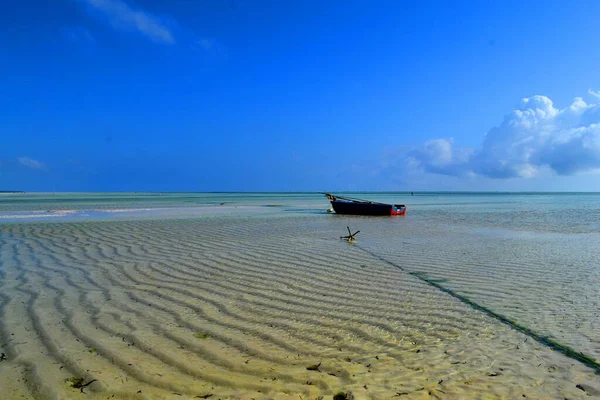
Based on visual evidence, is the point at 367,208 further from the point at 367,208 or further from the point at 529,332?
the point at 529,332

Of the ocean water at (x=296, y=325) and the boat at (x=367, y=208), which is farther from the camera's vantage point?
the boat at (x=367, y=208)

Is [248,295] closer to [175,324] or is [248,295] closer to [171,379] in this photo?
[175,324]

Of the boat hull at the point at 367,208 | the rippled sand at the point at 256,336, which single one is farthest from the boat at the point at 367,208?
the rippled sand at the point at 256,336

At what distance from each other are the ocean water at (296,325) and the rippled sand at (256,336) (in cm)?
2

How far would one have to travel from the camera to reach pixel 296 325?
15.9 feet

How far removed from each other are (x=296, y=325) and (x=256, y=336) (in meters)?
0.59

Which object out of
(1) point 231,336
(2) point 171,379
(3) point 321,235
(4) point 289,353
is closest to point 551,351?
(4) point 289,353

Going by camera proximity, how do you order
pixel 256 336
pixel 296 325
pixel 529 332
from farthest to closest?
pixel 296 325
pixel 529 332
pixel 256 336

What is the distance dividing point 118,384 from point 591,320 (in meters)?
5.73

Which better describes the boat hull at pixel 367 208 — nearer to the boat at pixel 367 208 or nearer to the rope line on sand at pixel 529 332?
the boat at pixel 367 208

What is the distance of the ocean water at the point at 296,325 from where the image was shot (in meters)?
3.42

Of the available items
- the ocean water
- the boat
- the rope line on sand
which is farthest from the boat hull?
the rope line on sand

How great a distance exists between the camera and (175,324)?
4809 millimetres

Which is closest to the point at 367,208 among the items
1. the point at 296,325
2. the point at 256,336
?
the point at 296,325
